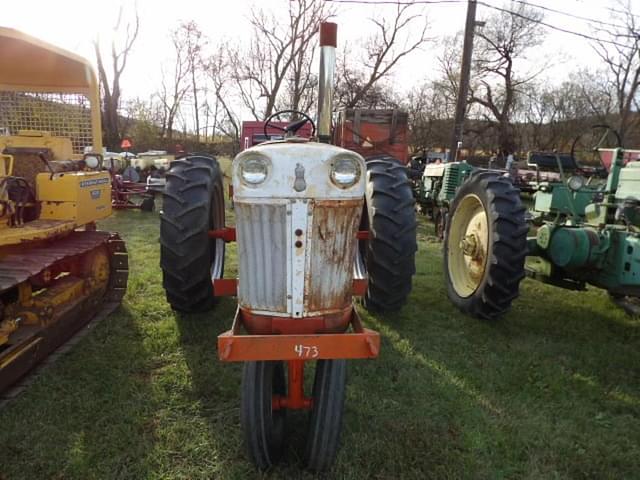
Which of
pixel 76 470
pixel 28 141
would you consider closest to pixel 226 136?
pixel 28 141

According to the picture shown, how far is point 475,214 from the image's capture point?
4.72 m

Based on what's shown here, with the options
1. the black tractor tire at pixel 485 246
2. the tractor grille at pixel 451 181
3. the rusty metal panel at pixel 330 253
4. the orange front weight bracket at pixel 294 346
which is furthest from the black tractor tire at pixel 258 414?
the tractor grille at pixel 451 181

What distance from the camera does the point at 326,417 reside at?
220cm

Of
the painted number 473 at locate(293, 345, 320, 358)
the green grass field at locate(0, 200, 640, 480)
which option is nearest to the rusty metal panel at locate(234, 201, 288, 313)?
the painted number 473 at locate(293, 345, 320, 358)

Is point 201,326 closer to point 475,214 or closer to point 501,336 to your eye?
point 501,336

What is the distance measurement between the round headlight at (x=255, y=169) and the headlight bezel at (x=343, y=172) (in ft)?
0.88

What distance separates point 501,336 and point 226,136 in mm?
32674

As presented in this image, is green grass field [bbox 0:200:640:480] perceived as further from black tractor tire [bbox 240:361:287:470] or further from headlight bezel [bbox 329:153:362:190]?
headlight bezel [bbox 329:153:362:190]

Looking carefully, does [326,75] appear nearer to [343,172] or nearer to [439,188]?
[343,172]

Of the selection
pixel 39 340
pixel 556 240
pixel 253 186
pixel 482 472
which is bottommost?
pixel 482 472

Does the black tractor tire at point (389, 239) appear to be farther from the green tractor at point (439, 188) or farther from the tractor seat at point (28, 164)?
the green tractor at point (439, 188)

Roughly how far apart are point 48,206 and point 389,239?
2.53m

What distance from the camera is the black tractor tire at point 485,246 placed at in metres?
3.79

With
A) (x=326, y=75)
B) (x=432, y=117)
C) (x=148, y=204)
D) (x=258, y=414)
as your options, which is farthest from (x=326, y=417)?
(x=432, y=117)
